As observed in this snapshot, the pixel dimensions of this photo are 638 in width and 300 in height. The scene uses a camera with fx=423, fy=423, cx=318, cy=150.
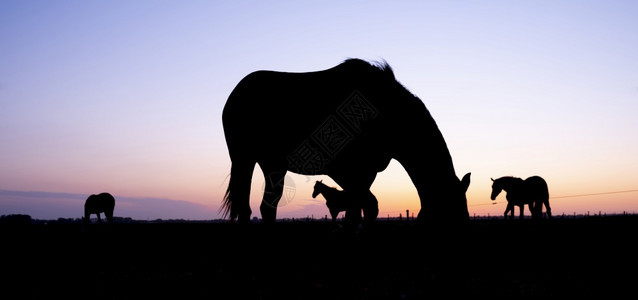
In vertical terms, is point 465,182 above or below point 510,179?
below

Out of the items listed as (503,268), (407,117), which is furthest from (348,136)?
(503,268)

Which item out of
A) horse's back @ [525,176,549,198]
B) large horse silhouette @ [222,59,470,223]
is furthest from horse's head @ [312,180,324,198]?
large horse silhouette @ [222,59,470,223]

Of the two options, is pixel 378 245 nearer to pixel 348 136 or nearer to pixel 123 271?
pixel 348 136

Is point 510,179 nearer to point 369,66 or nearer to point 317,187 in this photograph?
point 317,187

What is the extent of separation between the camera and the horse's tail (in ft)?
23.7

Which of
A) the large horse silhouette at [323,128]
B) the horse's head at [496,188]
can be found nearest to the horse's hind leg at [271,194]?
the large horse silhouette at [323,128]

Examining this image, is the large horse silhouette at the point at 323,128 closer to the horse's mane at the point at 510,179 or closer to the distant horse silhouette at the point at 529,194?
the distant horse silhouette at the point at 529,194

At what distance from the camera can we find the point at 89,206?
111 feet

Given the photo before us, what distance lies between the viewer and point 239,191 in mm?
7297

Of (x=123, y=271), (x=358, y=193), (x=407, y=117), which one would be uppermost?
(x=407, y=117)

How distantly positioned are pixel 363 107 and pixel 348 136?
0.54 m

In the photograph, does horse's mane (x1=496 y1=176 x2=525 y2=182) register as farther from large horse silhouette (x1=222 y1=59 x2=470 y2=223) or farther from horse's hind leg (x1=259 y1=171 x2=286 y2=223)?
horse's hind leg (x1=259 y1=171 x2=286 y2=223)

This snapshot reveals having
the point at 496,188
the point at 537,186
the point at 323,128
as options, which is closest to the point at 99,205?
the point at 496,188

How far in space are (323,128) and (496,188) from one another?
28731 millimetres
